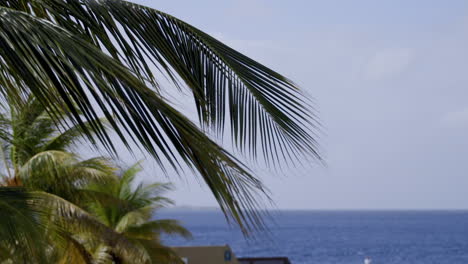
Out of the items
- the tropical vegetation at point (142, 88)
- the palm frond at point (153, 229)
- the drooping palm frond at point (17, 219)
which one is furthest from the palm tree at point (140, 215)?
the tropical vegetation at point (142, 88)

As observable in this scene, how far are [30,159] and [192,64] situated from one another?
38.2ft

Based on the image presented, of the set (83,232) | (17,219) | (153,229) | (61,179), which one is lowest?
(17,219)

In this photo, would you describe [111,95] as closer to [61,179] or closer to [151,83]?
[151,83]

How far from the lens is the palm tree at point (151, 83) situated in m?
1.87

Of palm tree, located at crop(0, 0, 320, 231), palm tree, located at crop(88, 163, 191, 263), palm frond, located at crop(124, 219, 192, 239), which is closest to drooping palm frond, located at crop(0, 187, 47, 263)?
palm tree, located at crop(0, 0, 320, 231)

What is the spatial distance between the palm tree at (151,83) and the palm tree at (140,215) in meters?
14.5

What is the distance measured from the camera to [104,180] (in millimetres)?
14945

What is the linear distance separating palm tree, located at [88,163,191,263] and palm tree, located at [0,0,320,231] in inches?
572

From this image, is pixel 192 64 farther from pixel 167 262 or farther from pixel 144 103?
pixel 167 262

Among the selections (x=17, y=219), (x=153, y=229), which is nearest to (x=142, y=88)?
(x=17, y=219)

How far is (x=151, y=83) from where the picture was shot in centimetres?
228

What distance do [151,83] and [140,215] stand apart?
55.9 ft

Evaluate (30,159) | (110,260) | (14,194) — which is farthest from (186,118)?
(110,260)

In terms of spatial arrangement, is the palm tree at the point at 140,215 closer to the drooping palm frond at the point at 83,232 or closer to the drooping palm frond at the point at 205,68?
the drooping palm frond at the point at 83,232
